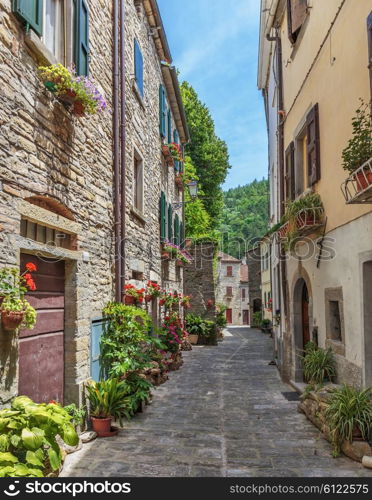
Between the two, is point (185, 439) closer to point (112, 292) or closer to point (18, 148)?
point (112, 292)

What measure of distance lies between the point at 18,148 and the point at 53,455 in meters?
2.65

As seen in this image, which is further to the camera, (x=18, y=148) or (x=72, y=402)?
(x=72, y=402)

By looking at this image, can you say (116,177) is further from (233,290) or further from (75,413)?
(233,290)

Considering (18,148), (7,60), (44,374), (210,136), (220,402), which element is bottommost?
(220,402)

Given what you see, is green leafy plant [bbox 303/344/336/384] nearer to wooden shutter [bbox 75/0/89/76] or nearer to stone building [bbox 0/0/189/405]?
stone building [bbox 0/0/189/405]

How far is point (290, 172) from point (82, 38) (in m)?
5.04

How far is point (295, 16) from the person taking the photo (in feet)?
27.6

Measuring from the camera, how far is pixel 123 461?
446 cm

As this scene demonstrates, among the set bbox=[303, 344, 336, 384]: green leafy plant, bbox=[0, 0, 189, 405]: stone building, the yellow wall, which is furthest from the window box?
bbox=[303, 344, 336, 384]: green leafy plant

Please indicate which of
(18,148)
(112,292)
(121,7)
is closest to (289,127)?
(121,7)

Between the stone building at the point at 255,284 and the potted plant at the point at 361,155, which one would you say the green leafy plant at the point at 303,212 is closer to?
the potted plant at the point at 361,155

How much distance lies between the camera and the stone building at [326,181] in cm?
495

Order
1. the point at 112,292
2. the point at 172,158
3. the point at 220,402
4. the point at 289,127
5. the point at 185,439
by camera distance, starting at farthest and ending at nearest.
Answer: the point at 172,158
the point at 289,127
the point at 220,402
the point at 112,292
the point at 185,439

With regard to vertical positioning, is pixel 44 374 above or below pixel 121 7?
below
